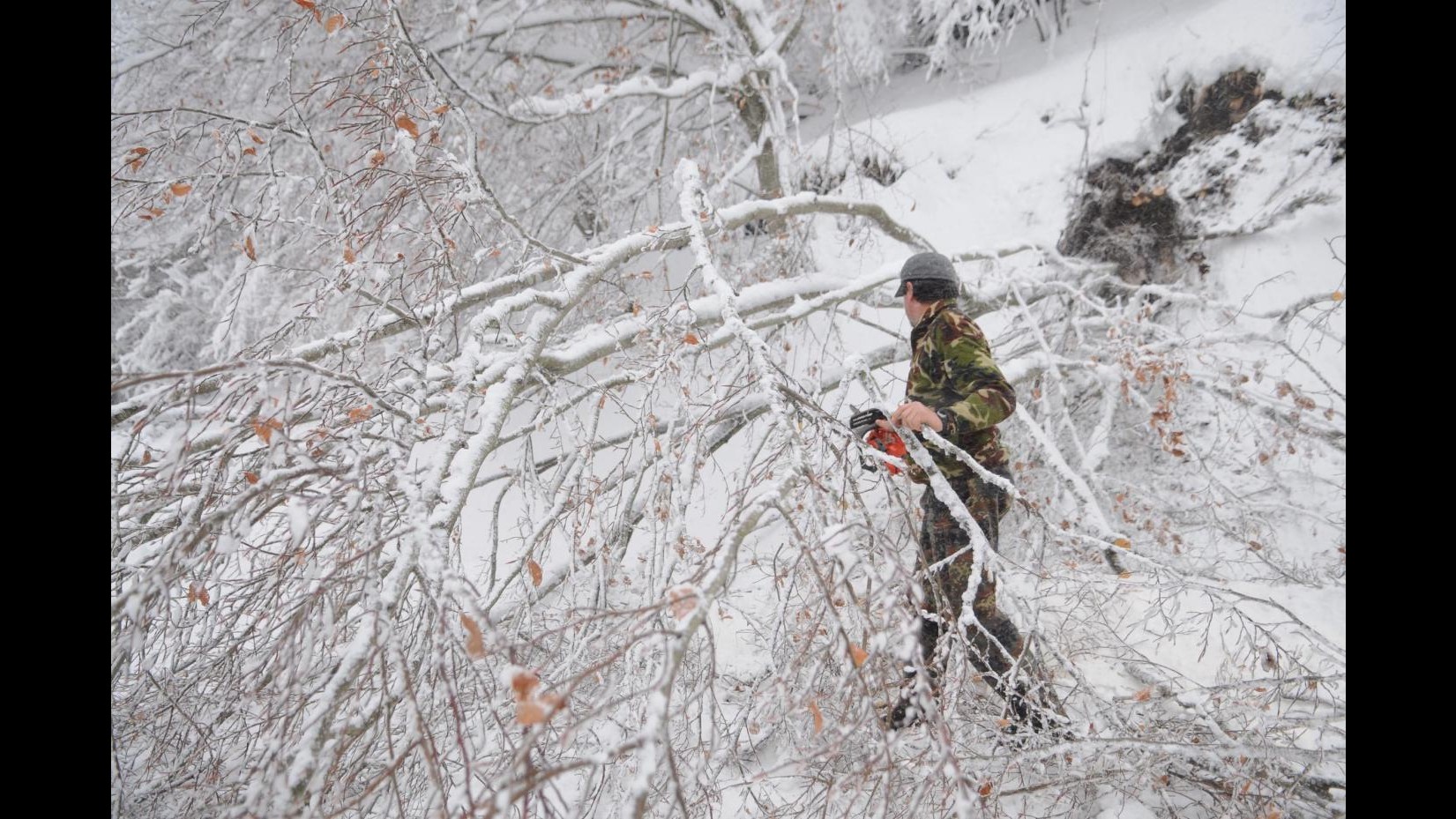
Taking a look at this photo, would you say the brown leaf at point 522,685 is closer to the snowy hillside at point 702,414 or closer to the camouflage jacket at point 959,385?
the snowy hillside at point 702,414

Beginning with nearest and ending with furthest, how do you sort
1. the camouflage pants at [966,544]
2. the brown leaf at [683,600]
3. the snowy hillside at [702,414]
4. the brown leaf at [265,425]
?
the brown leaf at [683,600], the brown leaf at [265,425], the snowy hillside at [702,414], the camouflage pants at [966,544]

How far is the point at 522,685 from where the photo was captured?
35.3 inches

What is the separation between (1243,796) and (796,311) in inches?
86.7

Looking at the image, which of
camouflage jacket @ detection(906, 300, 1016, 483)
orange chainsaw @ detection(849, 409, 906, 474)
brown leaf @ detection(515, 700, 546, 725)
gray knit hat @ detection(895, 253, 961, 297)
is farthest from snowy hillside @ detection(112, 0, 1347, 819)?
gray knit hat @ detection(895, 253, 961, 297)

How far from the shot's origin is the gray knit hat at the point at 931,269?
226cm

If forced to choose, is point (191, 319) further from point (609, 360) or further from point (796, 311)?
point (796, 311)

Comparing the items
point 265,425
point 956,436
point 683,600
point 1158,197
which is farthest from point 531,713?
point 1158,197

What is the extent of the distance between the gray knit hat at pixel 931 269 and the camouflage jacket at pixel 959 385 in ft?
0.28

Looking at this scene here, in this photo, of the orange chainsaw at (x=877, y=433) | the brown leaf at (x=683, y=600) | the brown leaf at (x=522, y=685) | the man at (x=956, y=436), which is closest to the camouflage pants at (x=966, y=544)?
the man at (x=956, y=436)

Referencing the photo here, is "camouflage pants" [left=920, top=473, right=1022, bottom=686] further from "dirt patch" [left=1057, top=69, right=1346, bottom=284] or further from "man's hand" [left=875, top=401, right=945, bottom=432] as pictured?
"dirt patch" [left=1057, top=69, right=1346, bottom=284]

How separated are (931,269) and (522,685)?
6.24 feet

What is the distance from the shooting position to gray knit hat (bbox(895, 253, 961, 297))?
2.26 m

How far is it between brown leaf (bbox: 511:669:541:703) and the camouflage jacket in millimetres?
1358
